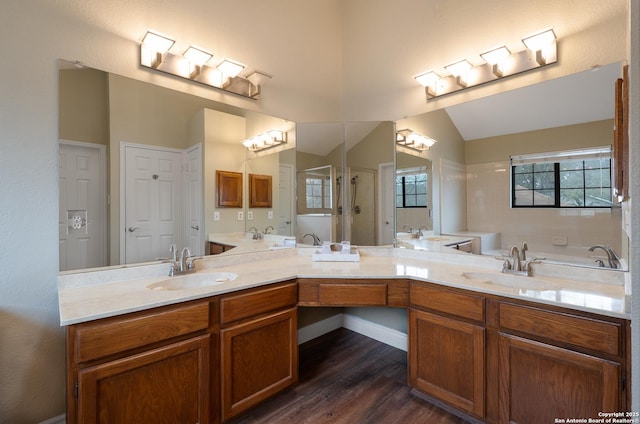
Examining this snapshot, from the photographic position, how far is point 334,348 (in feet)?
8.65

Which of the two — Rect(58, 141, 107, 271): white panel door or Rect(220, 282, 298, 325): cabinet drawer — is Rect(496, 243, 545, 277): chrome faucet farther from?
Rect(58, 141, 107, 271): white panel door

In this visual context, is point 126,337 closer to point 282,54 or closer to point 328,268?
point 328,268

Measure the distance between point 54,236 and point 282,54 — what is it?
2.20 m

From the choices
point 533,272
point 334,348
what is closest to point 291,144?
point 334,348

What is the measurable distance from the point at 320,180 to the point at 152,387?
6.31 ft

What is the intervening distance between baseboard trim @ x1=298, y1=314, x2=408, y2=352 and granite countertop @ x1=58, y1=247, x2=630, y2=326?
2.38 feet

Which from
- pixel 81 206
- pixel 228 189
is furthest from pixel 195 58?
pixel 81 206

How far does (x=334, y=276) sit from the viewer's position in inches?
76.3

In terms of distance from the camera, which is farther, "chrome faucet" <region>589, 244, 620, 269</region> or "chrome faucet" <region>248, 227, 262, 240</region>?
"chrome faucet" <region>248, 227, 262, 240</region>

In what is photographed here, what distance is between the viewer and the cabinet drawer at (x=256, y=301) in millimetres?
1608

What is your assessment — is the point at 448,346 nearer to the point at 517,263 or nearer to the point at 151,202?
the point at 517,263

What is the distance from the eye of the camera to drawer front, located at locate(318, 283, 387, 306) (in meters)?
1.93

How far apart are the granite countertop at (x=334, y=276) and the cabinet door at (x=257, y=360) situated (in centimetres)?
27

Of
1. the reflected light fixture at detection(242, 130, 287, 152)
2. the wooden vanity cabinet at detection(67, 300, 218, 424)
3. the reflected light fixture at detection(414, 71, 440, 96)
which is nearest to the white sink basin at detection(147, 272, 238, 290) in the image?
the wooden vanity cabinet at detection(67, 300, 218, 424)
